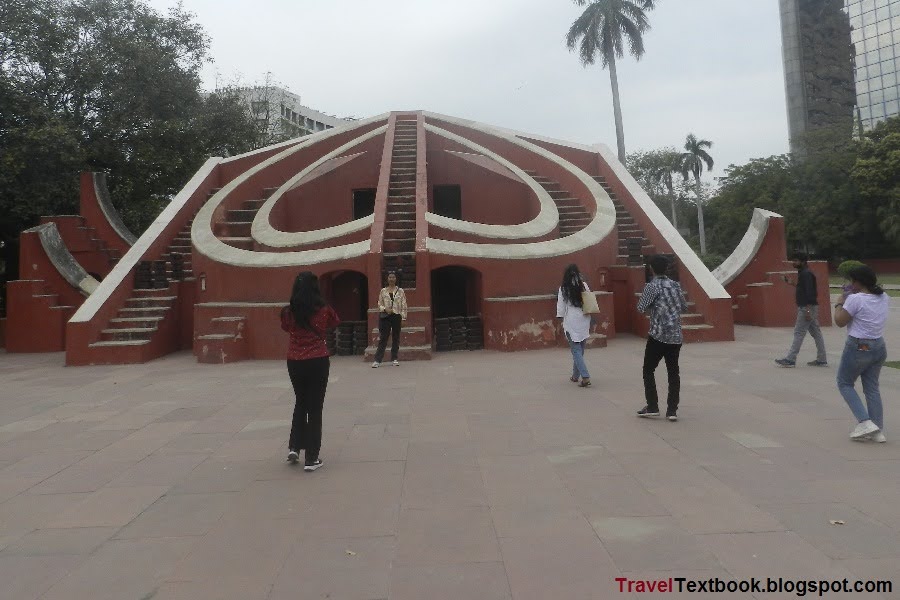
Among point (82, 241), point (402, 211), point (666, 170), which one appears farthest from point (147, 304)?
point (666, 170)

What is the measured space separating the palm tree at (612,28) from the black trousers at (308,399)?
81.7ft

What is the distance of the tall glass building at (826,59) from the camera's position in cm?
5144

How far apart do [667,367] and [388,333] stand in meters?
3.86

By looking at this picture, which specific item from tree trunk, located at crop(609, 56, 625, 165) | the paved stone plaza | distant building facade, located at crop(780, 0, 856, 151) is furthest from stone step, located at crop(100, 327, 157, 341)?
distant building facade, located at crop(780, 0, 856, 151)

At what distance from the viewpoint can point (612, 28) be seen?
2641 centimetres

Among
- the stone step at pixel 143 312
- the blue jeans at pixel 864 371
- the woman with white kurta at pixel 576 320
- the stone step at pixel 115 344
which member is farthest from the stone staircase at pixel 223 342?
the blue jeans at pixel 864 371

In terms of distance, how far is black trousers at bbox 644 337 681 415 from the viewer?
15.1 ft

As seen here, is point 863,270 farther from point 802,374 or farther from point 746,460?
point 802,374

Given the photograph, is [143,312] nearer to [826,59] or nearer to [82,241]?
[82,241]

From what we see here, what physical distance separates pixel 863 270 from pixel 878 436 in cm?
110

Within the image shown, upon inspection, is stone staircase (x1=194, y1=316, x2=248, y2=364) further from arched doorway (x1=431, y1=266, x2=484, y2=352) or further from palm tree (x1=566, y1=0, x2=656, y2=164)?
palm tree (x1=566, y1=0, x2=656, y2=164)

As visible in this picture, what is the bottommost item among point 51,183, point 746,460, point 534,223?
point 746,460

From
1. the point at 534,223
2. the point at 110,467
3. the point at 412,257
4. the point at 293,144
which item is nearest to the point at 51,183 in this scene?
the point at 293,144

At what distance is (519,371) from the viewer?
699 cm
